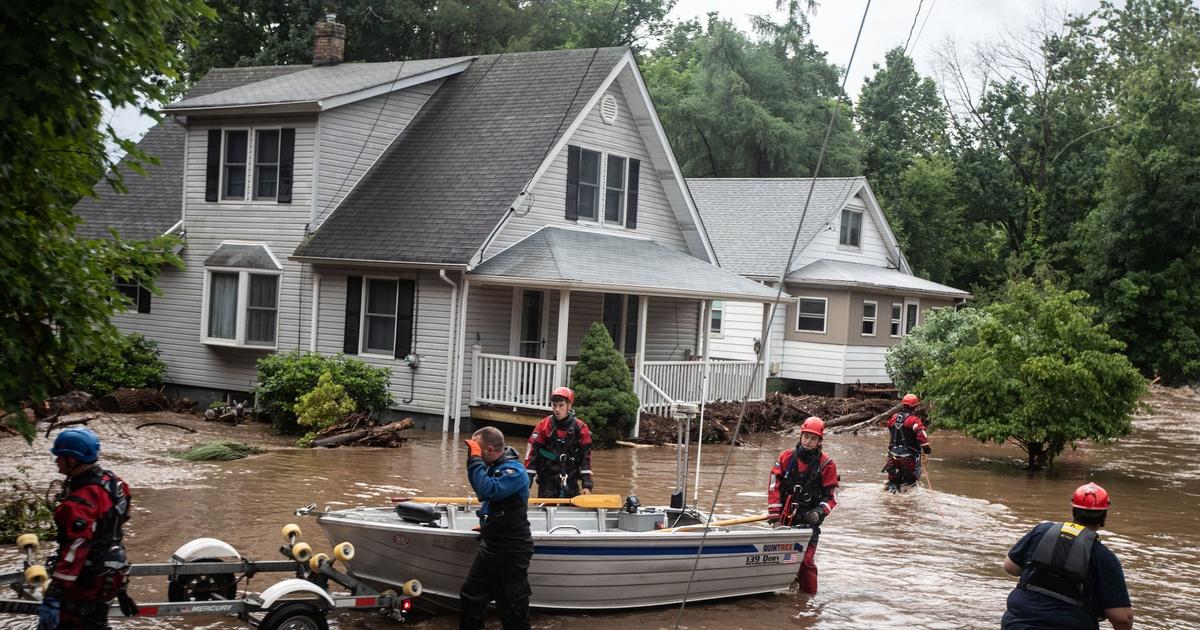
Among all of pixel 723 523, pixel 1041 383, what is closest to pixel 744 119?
pixel 1041 383

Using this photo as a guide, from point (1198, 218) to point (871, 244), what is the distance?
43.4ft

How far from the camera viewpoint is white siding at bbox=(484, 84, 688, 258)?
2305 centimetres

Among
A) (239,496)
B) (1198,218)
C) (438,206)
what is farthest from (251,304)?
(1198,218)

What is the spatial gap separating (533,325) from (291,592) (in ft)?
52.9

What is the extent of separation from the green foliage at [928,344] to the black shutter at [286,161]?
48.9 feet

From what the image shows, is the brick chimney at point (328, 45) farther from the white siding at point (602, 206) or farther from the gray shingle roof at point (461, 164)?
the white siding at point (602, 206)

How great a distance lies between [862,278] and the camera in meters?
33.3

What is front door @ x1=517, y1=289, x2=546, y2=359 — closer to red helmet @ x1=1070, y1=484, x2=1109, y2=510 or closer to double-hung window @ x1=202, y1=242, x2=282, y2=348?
double-hung window @ x1=202, y1=242, x2=282, y2=348

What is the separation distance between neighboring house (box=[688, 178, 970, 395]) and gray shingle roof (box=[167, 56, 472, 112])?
36.0 feet

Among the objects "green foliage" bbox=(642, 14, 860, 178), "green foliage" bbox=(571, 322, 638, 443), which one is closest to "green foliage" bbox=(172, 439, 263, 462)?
"green foliage" bbox=(571, 322, 638, 443)

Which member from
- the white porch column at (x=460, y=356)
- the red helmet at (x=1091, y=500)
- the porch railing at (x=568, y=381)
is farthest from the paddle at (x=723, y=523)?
the white porch column at (x=460, y=356)

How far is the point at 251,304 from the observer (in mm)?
24188

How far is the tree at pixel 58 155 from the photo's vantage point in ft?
23.2

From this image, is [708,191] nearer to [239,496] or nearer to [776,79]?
[776,79]
